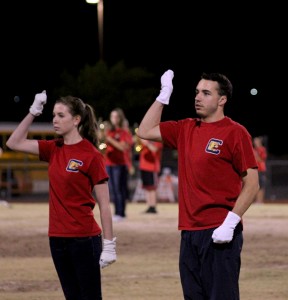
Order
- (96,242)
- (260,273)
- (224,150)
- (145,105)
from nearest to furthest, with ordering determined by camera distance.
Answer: (224,150) < (96,242) < (260,273) < (145,105)

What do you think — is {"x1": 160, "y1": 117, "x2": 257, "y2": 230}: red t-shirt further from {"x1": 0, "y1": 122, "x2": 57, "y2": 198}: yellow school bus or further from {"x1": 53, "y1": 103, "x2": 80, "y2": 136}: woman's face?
{"x1": 0, "y1": 122, "x2": 57, "y2": 198}: yellow school bus

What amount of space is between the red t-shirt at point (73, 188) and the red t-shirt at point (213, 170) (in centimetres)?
72

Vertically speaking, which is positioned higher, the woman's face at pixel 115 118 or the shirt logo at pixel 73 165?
the shirt logo at pixel 73 165

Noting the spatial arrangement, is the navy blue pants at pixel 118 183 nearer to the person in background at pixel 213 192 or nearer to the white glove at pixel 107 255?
the white glove at pixel 107 255

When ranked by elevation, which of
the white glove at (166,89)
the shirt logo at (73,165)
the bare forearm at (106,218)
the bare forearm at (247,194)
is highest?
the white glove at (166,89)

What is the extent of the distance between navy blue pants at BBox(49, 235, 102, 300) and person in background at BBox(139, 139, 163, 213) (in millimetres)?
14807

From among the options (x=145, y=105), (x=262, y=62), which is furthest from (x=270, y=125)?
(x=145, y=105)

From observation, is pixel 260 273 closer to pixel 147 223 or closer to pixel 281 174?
pixel 147 223

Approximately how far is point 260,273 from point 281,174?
44052 millimetres

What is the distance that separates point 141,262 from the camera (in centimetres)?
1275

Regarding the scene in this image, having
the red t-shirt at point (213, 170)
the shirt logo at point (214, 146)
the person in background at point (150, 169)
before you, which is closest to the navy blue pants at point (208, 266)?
the red t-shirt at point (213, 170)

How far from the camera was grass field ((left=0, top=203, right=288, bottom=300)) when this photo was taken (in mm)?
10250

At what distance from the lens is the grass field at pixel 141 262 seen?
1025 centimetres

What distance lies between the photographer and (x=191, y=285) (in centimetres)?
673
